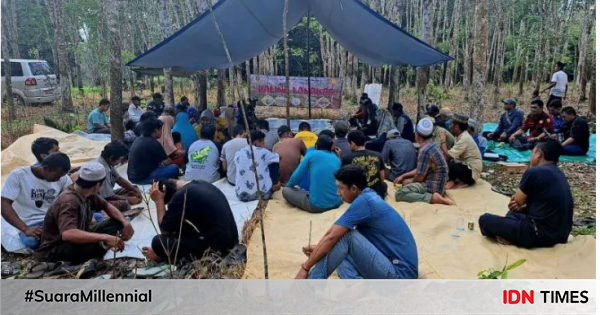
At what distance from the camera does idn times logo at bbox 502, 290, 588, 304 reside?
2486 millimetres

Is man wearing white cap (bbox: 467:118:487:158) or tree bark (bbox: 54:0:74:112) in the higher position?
tree bark (bbox: 54:0:74:112)

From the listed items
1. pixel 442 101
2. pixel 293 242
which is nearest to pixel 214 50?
pixel 293 242

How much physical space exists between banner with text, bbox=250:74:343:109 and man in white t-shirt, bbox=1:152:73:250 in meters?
8.25

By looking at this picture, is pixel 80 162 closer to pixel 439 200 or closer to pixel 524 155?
pixel 439 200

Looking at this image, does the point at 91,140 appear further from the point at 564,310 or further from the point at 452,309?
the point at 564,310

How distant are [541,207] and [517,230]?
26cm

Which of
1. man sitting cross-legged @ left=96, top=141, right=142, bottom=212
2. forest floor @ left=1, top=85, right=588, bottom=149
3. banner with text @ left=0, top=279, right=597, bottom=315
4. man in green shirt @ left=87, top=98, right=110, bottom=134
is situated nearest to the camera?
banner with text @ left=0, top=279, right=597, bottom=315

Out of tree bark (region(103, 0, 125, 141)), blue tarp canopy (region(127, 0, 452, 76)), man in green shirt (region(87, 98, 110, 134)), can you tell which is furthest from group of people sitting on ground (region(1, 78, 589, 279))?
man in green shirt (region(87, 98, 110, 134))

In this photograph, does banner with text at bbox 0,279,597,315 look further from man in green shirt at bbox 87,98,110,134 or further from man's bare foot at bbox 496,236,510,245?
man in green shirt at bbox 87,98,110,134

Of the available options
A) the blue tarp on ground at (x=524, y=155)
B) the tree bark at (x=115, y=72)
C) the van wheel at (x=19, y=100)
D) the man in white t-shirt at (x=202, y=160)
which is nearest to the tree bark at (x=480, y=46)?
the blue tarp on ground at (x=524, y=155)

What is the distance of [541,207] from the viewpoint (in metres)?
3.18

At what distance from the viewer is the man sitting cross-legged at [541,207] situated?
3.10 m

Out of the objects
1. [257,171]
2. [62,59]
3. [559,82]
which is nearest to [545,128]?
[559,82]

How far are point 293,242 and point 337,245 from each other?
3.91 feet
